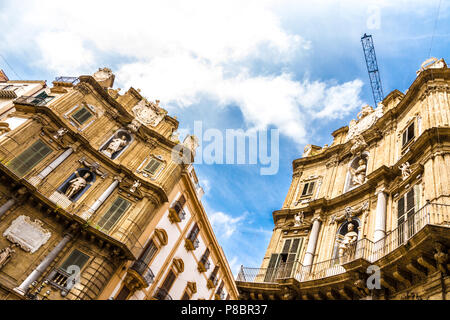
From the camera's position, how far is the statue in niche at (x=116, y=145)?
24703mm

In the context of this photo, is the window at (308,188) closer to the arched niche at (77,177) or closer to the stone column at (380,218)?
the stone column at (380,218)

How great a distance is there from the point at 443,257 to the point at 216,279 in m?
24.6

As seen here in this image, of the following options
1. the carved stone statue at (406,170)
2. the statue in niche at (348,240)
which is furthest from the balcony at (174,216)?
the carved stone statue at (406,170)

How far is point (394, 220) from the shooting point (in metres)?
13.6

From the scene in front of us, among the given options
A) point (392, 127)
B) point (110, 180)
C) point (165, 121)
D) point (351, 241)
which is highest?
point (165, 121)

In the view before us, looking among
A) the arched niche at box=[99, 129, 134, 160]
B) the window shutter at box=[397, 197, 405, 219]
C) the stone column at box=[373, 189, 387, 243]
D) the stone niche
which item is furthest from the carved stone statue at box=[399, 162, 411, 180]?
the arched niche at box=[99, 129, 134, 160]

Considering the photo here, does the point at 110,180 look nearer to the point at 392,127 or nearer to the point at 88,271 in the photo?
the point at 88,271

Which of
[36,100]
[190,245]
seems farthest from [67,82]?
[190,245]

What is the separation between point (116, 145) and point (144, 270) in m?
9.76

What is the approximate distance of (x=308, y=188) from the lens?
2088 cm

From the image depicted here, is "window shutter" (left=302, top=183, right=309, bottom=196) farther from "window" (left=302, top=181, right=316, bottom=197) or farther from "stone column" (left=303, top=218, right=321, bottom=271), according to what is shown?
"stone column" (left=303, top=218, right=321, bottom=271)

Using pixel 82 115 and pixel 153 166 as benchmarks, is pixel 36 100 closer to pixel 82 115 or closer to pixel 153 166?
pixel 82 115

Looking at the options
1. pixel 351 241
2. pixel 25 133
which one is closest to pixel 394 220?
pixel 351 241

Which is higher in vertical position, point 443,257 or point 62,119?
point 62,119
